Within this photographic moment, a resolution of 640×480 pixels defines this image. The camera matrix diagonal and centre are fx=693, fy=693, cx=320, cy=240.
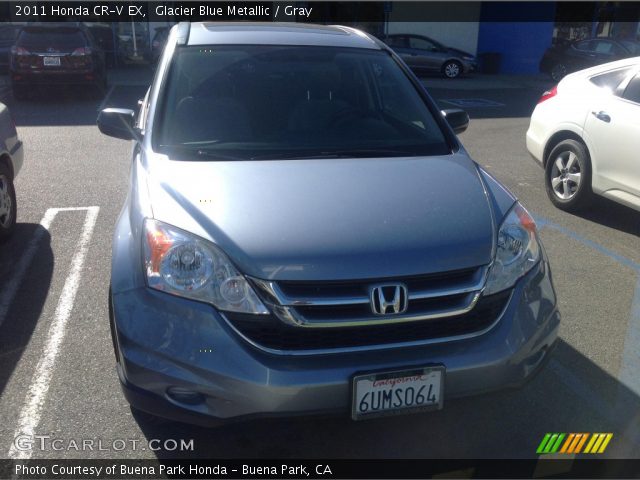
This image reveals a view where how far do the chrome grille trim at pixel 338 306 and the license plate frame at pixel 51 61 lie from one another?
13.1 meters

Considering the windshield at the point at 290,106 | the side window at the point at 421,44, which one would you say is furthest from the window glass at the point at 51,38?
the windshield at the point at 290,106

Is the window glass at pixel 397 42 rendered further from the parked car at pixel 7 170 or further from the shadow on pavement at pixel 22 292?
the shadow on pavement at pixel 22 292

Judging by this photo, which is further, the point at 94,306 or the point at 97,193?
the point at 97,193

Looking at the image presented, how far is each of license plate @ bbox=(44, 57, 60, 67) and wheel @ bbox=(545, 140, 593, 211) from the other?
426 inches

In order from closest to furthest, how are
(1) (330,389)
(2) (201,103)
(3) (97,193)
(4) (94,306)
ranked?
(1) (330,389), (2) (201,103), (4) (94,306), (3) (97,193)

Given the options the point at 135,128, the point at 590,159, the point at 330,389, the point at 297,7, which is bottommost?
the point at 297,7

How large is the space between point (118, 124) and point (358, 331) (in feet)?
7.38

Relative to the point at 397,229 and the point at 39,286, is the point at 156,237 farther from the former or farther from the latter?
the point at 39,286

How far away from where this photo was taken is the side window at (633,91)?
6020 mm

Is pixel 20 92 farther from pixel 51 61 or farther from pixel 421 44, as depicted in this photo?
pixel 421 44

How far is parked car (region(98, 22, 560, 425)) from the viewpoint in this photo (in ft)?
8.66

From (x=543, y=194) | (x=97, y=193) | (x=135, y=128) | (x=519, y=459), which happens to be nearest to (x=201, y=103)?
(x=135, y=128)

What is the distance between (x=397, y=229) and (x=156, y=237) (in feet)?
3.25

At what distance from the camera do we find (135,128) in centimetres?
421
